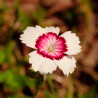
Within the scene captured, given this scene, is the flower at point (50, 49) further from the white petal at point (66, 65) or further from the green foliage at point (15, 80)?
the green foliage at point (15, 80)

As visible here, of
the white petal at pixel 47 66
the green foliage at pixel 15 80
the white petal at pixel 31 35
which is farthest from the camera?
the green foliage at pixel 15 80

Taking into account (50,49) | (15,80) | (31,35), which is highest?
(31,35)

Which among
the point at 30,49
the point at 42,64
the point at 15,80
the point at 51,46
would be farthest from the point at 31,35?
the point at 30,49

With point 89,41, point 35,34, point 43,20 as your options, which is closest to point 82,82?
point 89,41

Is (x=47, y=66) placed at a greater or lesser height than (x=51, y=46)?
lesser

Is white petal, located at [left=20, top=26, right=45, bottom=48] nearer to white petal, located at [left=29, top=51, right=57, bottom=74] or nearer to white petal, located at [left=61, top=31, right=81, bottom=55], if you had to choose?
white petal, located at [left=29, top=51, right=57, bottom=74]

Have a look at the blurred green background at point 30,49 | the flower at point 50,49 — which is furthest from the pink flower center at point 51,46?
the blurred green background at point 30,49

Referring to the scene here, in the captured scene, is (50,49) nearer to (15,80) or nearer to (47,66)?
(47,66)
